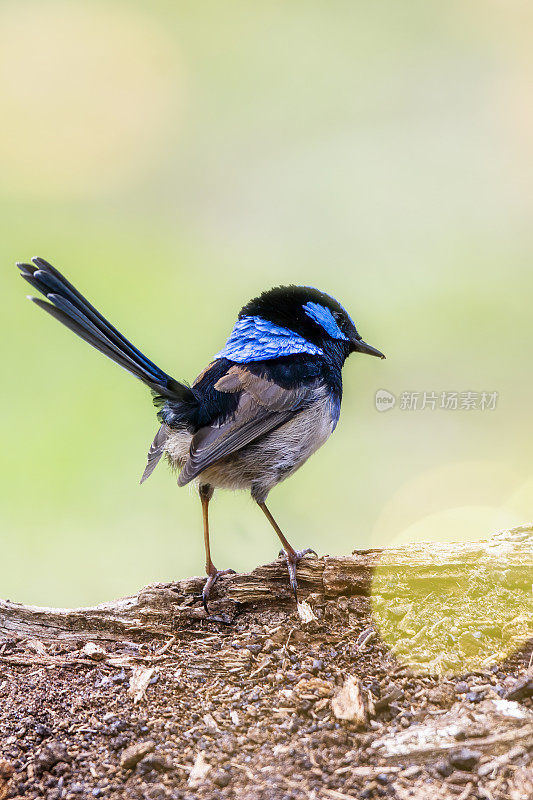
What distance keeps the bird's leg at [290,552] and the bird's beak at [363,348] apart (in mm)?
1199

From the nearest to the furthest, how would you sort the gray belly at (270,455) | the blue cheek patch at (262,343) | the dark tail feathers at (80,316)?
the dark tail feathers at (80,316) → the gray belly at (270,455) → the blue cheek patch at (262,343)

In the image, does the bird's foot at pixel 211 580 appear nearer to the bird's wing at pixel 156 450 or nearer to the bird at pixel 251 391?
the bird at pixel 251 391

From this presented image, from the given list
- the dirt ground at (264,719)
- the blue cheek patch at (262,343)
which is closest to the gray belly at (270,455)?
the blue cheek patch at (262,343)

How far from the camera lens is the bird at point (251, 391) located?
13.5ft

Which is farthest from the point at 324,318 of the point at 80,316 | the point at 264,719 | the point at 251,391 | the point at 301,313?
the point at 264,719

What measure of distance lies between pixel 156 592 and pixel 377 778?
190cm

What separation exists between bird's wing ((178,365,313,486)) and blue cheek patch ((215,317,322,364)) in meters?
0.12

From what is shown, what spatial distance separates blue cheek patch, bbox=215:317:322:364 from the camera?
4590 millimetres

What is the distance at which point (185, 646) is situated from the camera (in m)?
3.89

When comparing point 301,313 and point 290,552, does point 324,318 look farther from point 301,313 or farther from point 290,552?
point 290,552

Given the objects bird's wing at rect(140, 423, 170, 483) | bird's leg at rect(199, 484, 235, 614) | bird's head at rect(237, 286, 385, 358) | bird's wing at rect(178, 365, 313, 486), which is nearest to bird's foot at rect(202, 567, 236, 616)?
bird's leg at rect(199, 484, 235, 614)

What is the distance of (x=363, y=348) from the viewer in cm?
495

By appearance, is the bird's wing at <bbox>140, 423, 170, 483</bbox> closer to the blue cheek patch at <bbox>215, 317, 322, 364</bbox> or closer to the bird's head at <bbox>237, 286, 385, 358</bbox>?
the blue cheek patch at <bbox>215, 317, 322, 364</bbox>

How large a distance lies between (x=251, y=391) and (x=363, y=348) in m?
0.94
